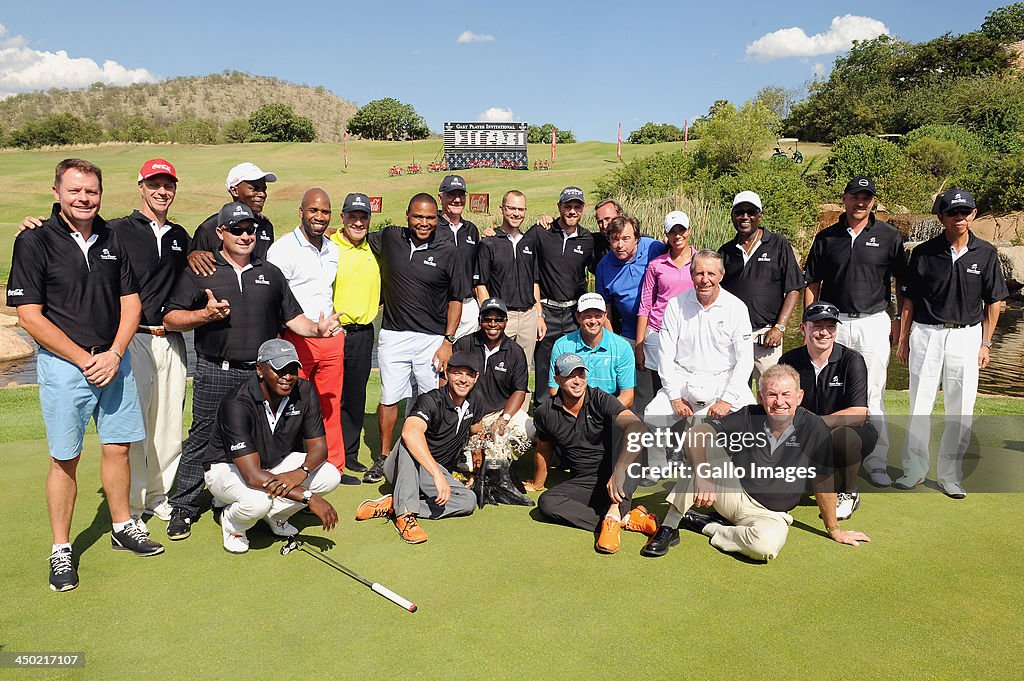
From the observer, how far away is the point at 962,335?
562cm

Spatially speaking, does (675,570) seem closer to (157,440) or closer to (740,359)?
(740,359)

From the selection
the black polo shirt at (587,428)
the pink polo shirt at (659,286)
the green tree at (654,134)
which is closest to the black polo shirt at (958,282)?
the pink polo shirt at (659,286)

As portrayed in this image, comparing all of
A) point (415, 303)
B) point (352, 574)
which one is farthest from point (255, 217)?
point (352, 574)

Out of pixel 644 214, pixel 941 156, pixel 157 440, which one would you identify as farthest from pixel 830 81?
pixel 157 440

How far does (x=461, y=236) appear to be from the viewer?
6516 millimetres

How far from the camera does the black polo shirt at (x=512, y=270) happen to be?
6852 millimetres

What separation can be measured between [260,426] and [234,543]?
2.34 ft

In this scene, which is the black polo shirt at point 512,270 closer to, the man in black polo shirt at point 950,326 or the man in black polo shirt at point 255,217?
the man in black polo shirt at point 255,217

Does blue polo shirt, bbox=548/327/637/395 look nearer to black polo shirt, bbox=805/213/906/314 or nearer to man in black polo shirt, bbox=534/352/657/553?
man in black polo shirt, bbox=534/352/657/553

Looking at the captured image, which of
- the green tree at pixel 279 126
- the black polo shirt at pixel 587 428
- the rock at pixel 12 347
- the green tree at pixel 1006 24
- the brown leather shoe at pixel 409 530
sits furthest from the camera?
the green tree at pixel 279 126

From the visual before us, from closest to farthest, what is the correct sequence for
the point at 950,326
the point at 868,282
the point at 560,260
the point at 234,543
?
1. the point at 234,543
2. the point at 950,326
3. the point at 868,282
4. the point at 560,260

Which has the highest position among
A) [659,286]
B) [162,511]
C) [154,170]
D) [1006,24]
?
[1006,24]

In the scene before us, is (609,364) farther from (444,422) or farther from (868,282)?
(868,282)

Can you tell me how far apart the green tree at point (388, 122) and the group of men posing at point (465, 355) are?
80233 mm
